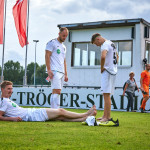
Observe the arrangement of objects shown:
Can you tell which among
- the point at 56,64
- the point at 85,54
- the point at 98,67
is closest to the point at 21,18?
the point at 85,54

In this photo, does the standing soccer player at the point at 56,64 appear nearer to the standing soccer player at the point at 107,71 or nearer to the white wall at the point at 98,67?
the standing soccer player at the point at 107,71

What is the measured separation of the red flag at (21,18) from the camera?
19.2m

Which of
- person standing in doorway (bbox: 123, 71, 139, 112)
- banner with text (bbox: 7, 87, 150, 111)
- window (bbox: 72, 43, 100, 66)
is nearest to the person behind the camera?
person standing in doorway (bbox: 123, 71, 139, 112)

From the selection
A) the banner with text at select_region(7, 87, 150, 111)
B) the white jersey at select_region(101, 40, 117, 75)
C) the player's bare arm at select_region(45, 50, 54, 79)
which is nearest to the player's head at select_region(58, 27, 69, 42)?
the player's bare arm at select_region(45, 50, 54, 79)

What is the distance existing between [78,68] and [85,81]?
3.05 ft

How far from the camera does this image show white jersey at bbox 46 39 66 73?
745cm

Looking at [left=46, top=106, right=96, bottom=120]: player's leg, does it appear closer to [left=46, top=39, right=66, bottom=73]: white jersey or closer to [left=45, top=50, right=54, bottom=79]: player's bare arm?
[left=45, top=50, right=54, bottom=79]: player's bare arm

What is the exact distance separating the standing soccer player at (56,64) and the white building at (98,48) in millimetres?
10693

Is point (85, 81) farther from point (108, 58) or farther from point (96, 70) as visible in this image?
point (108, 58)

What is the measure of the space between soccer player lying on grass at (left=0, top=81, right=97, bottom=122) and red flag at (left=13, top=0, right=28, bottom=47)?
43.6ft

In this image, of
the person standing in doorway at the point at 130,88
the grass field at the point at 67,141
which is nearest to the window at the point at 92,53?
the person standing in doorway at the point at 130,88

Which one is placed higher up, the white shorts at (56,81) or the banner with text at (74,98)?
the white shorts at (56,81)

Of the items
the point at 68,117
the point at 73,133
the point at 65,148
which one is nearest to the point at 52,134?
the point at 73,133

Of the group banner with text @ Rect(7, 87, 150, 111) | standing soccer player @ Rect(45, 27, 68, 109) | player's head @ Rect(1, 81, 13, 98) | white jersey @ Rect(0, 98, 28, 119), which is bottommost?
banner with text @ Rect(7, 87, 150, 111)
